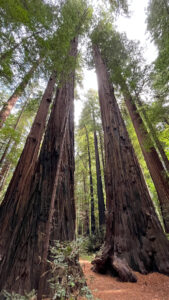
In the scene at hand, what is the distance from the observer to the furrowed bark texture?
1.55 meters

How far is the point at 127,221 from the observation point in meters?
2.90

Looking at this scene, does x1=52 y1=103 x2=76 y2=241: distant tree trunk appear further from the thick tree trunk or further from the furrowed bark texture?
the thick tree trunk

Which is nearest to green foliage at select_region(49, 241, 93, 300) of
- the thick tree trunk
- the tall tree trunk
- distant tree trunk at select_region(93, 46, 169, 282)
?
the tall tree trunk

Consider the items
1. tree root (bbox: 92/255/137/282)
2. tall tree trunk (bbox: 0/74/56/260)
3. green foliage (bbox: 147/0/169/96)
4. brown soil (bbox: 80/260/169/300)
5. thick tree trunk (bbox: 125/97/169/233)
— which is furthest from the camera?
thick tree trunk (bbox: 125/97/169/233)

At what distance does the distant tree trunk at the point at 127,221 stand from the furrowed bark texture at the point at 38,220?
136cm

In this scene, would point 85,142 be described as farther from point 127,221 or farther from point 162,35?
point 127,221

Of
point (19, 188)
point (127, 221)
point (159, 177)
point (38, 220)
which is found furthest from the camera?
point (159, 177)

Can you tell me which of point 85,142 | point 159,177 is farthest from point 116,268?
point 85,142

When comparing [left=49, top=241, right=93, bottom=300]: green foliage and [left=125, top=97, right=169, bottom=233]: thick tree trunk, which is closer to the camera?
[left=49, top=241, right=93, bottom=300]: green foliage

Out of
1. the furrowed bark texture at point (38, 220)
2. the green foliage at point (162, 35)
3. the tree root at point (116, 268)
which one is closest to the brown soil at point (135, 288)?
the tree root at point (116, 268)

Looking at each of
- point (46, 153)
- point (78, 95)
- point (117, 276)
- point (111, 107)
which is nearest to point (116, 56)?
point (78, 95)

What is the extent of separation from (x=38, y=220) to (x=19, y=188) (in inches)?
31.2

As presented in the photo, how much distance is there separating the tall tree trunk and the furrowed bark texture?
0.12 metres

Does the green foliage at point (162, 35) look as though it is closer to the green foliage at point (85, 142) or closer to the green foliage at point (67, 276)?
the green foliage at point (67, 276)
